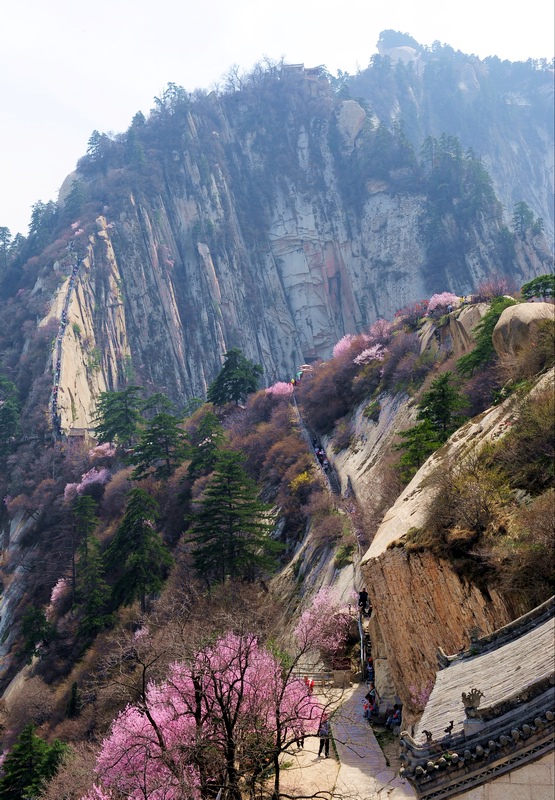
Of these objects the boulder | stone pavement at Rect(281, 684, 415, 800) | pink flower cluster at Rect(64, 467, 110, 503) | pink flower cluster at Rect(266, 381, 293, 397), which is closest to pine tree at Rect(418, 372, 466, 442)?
the boulder

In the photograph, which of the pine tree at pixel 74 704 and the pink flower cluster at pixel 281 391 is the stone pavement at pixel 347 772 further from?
the pink flower cluster at pixel 281 391

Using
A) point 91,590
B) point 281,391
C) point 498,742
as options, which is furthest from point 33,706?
point 498,742

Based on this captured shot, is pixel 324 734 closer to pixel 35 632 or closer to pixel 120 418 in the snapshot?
pixel 35 632

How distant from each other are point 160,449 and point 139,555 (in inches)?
533

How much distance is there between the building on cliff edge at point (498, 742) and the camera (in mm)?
8234

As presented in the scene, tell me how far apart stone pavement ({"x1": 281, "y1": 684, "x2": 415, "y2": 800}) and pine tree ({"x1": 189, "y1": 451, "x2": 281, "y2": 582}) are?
11.5m

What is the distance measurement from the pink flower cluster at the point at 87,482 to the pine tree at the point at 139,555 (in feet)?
55.0

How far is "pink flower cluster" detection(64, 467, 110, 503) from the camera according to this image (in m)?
52.1

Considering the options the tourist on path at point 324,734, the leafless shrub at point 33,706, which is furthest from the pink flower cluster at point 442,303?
the tourist on path at point 324,734

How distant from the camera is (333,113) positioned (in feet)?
312

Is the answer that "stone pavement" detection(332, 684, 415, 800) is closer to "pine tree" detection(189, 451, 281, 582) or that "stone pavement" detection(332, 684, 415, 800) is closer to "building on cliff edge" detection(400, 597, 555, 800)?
"building on cliff edge" detection(400, 597, 555, 800)

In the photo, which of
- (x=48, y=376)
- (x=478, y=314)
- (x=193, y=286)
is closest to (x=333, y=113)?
(x=193, y=286)

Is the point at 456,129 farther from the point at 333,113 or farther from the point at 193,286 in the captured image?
the point at 193,286

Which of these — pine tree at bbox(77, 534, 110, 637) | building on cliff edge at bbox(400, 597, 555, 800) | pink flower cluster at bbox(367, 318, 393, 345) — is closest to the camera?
building on cliff edge at bbox(400, 597, 555, 800)
